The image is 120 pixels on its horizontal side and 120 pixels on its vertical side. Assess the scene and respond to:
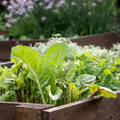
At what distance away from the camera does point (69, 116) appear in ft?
3.75

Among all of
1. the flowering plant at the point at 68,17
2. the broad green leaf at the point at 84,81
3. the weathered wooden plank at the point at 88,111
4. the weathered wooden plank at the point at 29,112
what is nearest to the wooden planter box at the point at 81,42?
the flowering plant at the point at 68,17

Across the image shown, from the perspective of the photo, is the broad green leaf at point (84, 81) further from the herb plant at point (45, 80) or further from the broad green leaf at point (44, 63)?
the broad green leaf at point (44, 63)

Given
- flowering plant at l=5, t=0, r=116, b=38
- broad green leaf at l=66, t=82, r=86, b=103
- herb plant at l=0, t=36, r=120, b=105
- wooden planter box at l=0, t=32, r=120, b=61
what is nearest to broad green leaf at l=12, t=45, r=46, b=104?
herb plant at l=0, t=36, r=120, b=105

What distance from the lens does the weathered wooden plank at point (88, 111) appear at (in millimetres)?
1087

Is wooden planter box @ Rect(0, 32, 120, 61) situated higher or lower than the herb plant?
higher

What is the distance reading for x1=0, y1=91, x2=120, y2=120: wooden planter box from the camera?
1.07 meters

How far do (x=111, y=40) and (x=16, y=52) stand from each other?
424 centimetres

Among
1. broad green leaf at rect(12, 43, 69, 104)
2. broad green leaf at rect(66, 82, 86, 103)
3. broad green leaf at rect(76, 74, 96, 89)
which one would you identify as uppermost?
broad green leaf at rect(12, 43, 69, 104)

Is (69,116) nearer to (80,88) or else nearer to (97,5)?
(80,88)

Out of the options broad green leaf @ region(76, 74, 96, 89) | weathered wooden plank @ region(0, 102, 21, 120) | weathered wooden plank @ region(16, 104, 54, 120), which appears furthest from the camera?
broad green leaf @ region(76, 74, 96, 89)

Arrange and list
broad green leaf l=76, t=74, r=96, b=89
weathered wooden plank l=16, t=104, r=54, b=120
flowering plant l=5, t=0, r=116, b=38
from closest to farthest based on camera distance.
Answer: weathered wooden plank l=16, t=104, r=54, b=120 → broad green leaf l=76, t=74, r=96, b=89 → flowering plant l=5, t=0, r=116, b=38

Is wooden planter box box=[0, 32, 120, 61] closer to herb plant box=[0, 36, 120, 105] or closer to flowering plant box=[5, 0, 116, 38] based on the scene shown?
flowering plant box=[5, 0, 116, 38]

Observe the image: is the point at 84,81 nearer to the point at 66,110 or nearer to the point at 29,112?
the point at 66,110

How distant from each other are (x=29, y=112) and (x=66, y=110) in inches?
5.9
